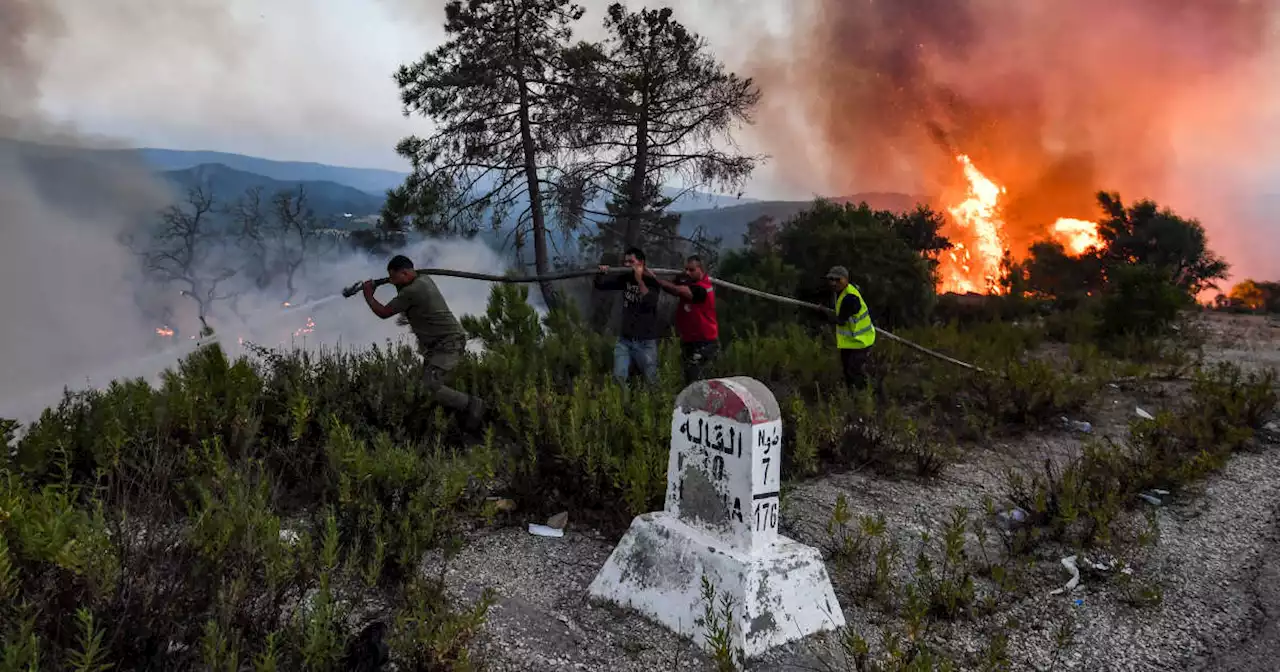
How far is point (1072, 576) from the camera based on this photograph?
15.3 ft

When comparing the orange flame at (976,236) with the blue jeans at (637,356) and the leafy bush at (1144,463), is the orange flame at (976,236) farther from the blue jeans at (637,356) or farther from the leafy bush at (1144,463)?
the blue jeans at (637,356)

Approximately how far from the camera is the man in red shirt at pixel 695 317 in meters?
8.16

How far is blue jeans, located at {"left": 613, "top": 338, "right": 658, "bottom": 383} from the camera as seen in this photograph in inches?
320

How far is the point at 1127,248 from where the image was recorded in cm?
2909

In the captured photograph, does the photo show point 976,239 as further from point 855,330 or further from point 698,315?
point 698,315

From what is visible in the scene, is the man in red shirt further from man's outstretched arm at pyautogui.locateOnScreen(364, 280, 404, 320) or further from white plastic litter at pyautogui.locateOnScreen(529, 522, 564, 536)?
white plastic litter at pyautogui.locateOnScreen(529, 522, 564, 536)

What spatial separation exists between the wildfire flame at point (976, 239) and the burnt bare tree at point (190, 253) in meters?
29.3

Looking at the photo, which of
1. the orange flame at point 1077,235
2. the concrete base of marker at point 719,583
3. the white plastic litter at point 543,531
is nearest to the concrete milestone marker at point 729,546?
the concrete base of marker at point 719,583

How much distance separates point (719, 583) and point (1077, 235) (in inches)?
1271

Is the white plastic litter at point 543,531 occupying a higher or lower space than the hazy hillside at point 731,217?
lower

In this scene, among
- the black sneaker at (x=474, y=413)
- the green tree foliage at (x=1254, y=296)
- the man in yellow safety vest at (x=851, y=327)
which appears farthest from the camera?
the green tree foliage at (x=1254, y=296)

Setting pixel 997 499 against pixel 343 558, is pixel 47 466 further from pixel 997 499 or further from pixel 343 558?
pixel 997 499

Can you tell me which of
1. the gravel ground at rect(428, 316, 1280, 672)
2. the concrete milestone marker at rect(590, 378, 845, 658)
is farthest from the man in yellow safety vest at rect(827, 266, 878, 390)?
the concrete milestone marker at rect(590, 378, 845, 658)

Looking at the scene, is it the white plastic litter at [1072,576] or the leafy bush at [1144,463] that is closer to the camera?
the white plastic litter at [1072,576]
